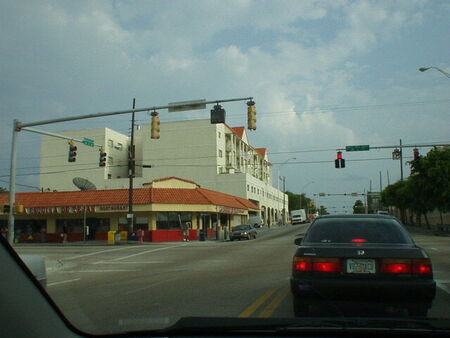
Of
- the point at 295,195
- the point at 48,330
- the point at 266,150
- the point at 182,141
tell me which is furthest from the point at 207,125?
the point at 295,195

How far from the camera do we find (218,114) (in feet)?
59.2

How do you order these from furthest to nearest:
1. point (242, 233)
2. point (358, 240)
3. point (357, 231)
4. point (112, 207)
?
point (112, 207), point (242, 233), point (357, 231), point (358, 240)

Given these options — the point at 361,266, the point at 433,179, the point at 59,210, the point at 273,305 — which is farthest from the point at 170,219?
the point at 361,266

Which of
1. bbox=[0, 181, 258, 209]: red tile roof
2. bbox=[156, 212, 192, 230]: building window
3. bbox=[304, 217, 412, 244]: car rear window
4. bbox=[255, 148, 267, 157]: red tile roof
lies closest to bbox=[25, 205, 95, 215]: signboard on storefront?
bbox=[0, 181, 258, 209]: red tile roof

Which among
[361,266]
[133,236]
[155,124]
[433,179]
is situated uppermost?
[155,124]

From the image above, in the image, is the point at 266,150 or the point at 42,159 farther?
the point at 266,150

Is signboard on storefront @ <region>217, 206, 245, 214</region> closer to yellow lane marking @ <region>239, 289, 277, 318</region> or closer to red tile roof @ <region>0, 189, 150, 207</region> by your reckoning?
red tile roof @ <region>0, 189, 150, 207</region>

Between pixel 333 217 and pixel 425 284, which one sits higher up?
pixel 333 217

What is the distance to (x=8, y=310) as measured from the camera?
2695 millimetres

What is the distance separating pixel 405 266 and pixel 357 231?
108 centimetres

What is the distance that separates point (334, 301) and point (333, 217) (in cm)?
174

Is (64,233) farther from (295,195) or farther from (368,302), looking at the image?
(295,195)

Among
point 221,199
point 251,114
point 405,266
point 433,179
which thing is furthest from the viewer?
point 221,199

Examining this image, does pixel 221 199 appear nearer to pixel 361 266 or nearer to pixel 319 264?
pixel 319 264
